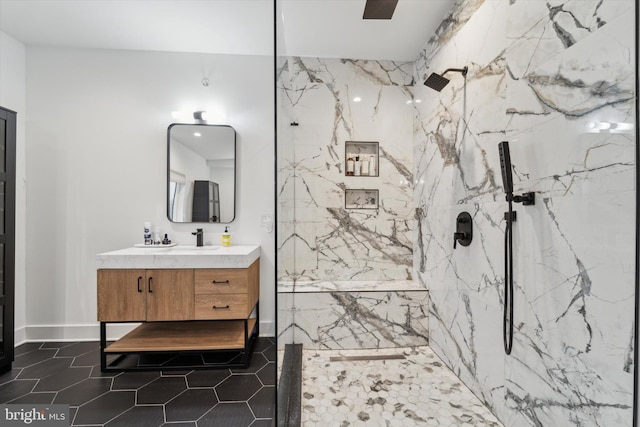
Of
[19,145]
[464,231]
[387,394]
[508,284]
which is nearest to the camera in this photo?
[508,284]

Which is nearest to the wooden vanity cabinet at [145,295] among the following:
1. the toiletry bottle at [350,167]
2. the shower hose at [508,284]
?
the toiletry bottle at [350,167]

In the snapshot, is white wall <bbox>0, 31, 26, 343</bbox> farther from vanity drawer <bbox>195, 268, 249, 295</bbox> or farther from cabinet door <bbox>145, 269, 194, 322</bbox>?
vanity drawer <bbox>195, 268, 249, 295</bbox>

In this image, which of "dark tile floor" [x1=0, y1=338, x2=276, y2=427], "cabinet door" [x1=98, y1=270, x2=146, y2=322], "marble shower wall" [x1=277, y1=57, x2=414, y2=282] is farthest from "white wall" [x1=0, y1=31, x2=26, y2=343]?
"marble shower wall" [x1=277, y1=57, x2=414, y2=282]

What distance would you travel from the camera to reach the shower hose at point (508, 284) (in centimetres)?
131

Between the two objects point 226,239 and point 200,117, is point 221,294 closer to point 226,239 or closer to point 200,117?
point 226,239

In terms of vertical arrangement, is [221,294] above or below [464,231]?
below

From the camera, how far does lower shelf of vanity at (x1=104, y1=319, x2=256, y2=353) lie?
78.0 inches

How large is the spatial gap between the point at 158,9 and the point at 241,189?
1435 mm

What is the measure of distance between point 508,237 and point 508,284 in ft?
0.73

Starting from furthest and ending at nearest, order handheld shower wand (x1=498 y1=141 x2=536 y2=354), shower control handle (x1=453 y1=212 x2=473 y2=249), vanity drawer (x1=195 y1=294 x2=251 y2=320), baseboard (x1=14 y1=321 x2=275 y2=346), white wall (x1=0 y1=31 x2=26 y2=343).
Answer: baseboard (x1=14 y1=321 x2=275 y2=346), white wall (x1=0 y1=31 x2=26 y2=343), vanity drawer (x1=195 y1=294 x2=251 y2=320), shower control handle (x1=453 y1=212 x2=473 y2=249), handheld shower wand (x1=498 y1=141 x2=536 y2=354)

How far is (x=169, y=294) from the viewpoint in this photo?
2016mm

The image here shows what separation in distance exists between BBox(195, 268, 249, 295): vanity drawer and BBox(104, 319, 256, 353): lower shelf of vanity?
0.37 metres

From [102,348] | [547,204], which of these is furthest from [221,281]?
[547,204]

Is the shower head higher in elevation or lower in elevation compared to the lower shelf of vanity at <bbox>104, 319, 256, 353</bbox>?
higher
